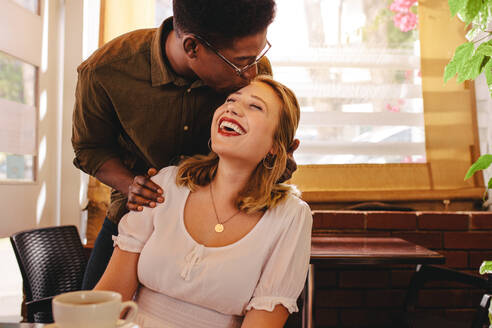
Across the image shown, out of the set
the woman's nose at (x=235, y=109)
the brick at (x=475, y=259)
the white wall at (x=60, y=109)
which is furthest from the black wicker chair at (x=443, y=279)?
the white wall at (x=60, y=109)

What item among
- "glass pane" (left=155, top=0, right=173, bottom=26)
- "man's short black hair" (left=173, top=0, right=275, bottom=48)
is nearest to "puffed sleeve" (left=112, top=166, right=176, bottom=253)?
"man's short black hair" (left=173, top=0, right=275, bottom=48)

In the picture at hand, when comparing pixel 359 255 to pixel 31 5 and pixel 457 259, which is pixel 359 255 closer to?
pixel 457 259

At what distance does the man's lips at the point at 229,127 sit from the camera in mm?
1411

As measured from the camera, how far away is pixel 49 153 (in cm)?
281

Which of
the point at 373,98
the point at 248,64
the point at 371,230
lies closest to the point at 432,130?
the point at 373,98

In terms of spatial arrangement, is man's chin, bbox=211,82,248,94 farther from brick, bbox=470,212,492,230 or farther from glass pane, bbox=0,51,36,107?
brick, bbox=470,212,492,230

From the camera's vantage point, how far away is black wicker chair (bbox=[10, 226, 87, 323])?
179cm

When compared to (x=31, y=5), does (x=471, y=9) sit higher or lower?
lower

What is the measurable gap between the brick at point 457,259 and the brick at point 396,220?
9.4 inches

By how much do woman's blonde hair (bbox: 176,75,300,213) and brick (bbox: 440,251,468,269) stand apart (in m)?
1.50

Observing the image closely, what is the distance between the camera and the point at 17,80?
250cm

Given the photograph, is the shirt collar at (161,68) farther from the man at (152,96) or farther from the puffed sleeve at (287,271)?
the puffed sleeve at (287,271)

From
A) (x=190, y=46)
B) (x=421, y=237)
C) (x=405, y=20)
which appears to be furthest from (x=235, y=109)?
(x=405, y=20)

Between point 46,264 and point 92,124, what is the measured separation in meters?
0.66
